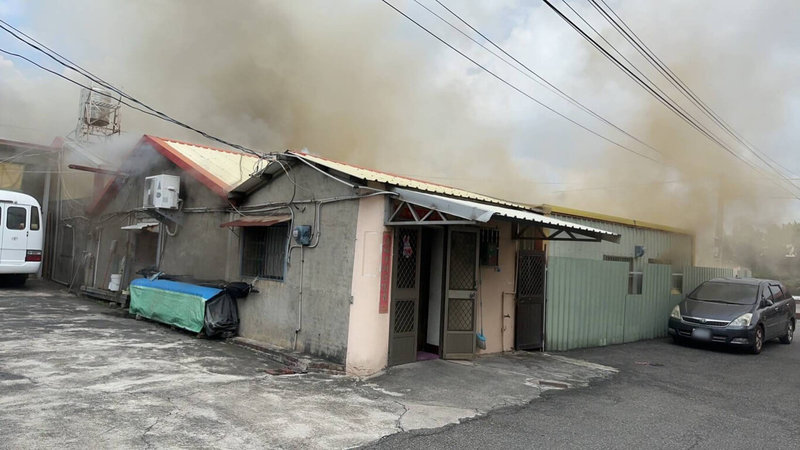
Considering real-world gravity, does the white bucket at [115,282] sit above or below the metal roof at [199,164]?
below

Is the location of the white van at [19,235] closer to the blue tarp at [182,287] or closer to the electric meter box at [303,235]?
the blue tarp at [182,287]

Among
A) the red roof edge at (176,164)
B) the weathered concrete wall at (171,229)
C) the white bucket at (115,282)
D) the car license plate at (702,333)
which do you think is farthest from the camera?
the white bucket at (115,282)

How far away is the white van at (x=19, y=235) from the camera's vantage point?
11594 mm

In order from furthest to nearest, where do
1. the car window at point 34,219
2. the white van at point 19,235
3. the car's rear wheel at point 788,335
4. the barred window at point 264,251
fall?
the car window at point 34,219 → the white van at point 19,235 → the car's rear wheel at point 788,335 → the barred window at point 264,251

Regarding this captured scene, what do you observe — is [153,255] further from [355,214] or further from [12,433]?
[12,433]

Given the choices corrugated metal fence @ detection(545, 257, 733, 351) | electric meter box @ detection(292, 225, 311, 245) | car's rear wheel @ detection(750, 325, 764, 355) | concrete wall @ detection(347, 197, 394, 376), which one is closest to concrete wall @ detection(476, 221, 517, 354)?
corrugated metal fence @ detection(545, 257, 733, 351)

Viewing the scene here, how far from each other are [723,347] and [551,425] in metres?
7.36

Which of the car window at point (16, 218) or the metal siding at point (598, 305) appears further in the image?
the car window at point (16, 218)

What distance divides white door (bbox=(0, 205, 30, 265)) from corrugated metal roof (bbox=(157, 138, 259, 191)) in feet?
14.5

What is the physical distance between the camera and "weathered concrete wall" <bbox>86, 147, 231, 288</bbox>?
8.90 meters

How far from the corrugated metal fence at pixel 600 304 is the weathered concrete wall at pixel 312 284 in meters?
4.00

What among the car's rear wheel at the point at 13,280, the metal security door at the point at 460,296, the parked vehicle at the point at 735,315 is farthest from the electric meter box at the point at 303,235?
the car's rear wheel at the point at 13,280

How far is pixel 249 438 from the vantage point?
12.8 feet

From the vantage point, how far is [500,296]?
8.18 metres
